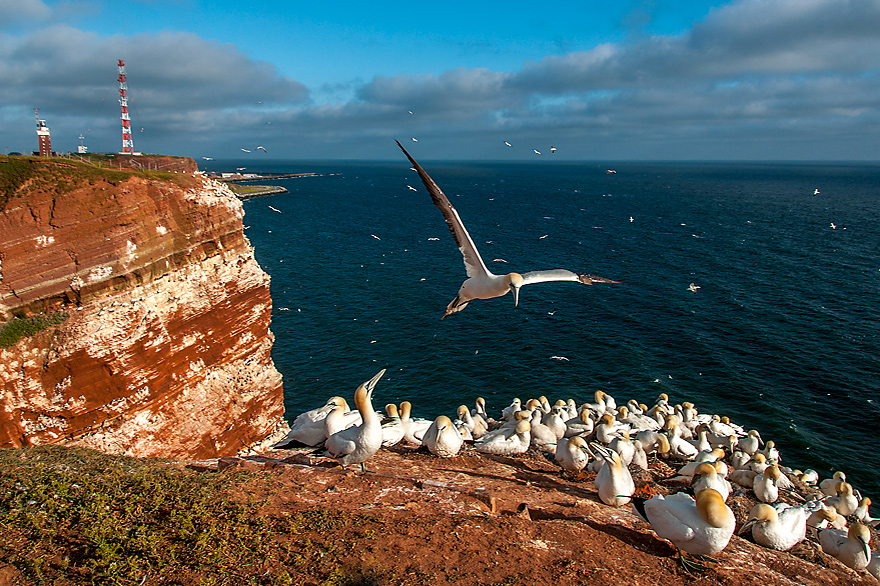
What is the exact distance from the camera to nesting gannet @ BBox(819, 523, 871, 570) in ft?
35.9

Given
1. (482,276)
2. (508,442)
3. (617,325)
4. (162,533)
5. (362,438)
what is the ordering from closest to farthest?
(162,533) → (362,438) → (482,276) → (508,442) → (617,325)

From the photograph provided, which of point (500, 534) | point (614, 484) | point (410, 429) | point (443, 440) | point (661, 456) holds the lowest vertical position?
point (661, 456)

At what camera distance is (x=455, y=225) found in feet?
35.3

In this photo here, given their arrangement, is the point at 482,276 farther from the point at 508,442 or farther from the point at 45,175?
the point at 45,175

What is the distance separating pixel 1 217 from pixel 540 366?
27.1 metres

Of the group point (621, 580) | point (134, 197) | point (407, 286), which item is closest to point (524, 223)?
point (407, 286)

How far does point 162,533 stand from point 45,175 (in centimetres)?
1499

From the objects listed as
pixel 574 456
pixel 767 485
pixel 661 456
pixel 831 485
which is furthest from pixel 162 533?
pixel 831 485

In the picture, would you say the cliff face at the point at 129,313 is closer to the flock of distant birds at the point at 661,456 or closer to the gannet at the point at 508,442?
the flock of distant birds at the point at 661,456

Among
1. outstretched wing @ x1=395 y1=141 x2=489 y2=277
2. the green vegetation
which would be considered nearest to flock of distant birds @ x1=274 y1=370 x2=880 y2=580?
outstretched wing @ x1=395 y1=141 x2=489 y2=277

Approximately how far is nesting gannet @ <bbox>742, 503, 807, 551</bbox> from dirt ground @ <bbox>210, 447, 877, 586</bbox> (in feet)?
0.85

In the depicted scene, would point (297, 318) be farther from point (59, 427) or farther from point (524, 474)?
point (524, 474)

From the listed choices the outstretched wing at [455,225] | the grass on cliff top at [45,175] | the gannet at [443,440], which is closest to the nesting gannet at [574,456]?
the gannet at [443,440]

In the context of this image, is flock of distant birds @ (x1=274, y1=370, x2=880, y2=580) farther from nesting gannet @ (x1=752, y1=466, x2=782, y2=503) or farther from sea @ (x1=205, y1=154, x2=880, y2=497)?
sea @ (x1=205, y1=154, x2=880, y2=497)
